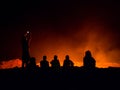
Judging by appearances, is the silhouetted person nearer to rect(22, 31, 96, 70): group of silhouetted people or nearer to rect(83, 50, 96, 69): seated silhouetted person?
rect(22, 31, 96, 70): group of silhouetted people

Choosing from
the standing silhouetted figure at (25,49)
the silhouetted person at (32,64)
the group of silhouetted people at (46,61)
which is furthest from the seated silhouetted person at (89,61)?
the standing silhouetted figure at (25,49)

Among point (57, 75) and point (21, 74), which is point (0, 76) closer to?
point (21, 74)

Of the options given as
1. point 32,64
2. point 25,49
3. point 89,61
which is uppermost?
point 25,49

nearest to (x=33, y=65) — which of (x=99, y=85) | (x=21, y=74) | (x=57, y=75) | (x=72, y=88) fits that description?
(x=21, y=74)

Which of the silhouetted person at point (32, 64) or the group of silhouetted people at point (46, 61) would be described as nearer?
the group of silhouetted people at point (46, 61)

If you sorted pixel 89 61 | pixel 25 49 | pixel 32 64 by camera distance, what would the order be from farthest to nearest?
pixel 25 49 < pixel 32 64 < pixel 89 61

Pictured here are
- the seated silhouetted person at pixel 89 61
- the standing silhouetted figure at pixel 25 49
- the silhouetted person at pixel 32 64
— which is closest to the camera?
the seated silhouetted person at pixel 89 61

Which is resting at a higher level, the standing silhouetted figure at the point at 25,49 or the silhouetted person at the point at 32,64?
the standing silhouetted figure at the point at 25,49

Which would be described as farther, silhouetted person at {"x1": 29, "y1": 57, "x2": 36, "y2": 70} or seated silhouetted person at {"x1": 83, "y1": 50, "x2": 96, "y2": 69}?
silhouetted person at {"x1": 29, "y1": 57, "x2": 36, "y2": 70}

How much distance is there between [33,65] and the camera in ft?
65.3

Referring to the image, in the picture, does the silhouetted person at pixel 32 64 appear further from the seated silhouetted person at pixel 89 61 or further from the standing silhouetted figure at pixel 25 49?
the seated silhouetted person at pixel 89 61

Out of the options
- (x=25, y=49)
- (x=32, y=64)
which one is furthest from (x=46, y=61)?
(x=25, y=49)

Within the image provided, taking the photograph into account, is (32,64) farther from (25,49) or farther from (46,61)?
(25,49)

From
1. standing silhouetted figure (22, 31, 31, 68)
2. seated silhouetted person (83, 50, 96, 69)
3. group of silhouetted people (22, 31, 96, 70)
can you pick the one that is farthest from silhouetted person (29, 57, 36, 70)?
seated silhouetted person (83, 50, 96, 69)
